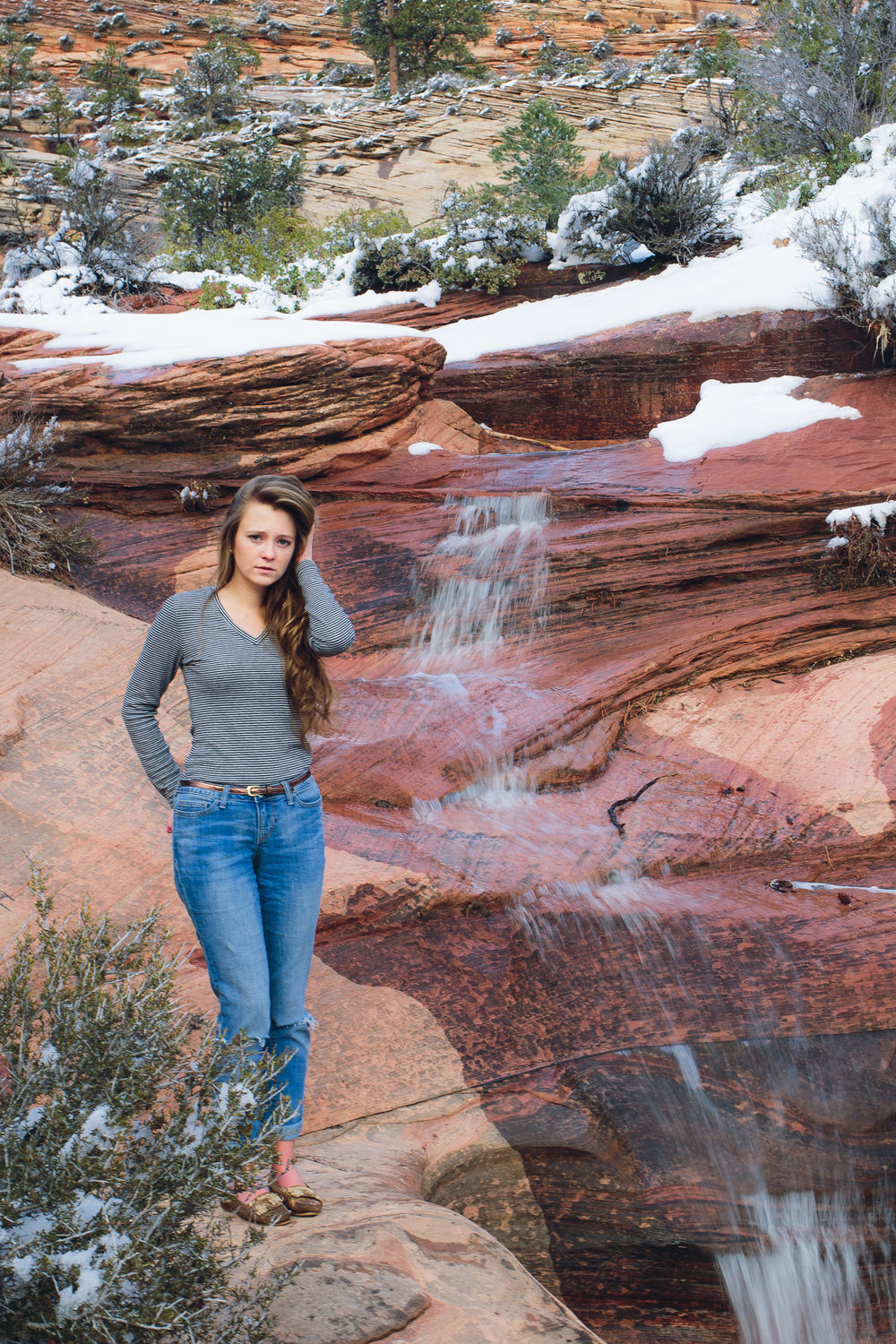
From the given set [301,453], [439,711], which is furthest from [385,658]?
[301,453]

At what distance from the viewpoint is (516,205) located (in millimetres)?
14516

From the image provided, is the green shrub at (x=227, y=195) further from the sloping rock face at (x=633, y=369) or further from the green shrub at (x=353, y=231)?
the sloping rock face at (x=633, y=369)

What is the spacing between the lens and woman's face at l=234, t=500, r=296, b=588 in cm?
257

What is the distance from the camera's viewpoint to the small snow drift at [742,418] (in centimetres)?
748

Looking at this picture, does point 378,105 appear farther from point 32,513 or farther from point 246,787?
point 246,787

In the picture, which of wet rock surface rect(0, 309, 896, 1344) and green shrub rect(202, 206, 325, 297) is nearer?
wet rock surface rect(0, 309, 896, 1344)

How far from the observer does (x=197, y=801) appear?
7.72 feet

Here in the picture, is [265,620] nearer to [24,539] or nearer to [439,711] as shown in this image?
[439,711]

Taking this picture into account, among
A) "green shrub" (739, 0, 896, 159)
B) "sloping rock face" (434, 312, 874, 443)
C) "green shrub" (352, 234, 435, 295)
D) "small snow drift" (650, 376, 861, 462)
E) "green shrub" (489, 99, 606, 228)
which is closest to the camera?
"small snow drift" (650, 376, 861, 462)

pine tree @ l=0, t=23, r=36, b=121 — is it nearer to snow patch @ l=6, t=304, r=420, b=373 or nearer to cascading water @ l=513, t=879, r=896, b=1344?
snow patch @ l=6, t=304, r=420, b=373

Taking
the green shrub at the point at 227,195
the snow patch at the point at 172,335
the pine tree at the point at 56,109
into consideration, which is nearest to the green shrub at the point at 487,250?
the snow patch at the point at 172,335

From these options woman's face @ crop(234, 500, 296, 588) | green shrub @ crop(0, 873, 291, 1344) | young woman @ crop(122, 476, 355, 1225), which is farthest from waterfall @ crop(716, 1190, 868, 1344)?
woman's face @ crop(234, 500, 296, 588)

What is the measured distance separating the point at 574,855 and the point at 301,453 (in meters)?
4.29

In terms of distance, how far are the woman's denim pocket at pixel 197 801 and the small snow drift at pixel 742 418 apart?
19.4 ft
